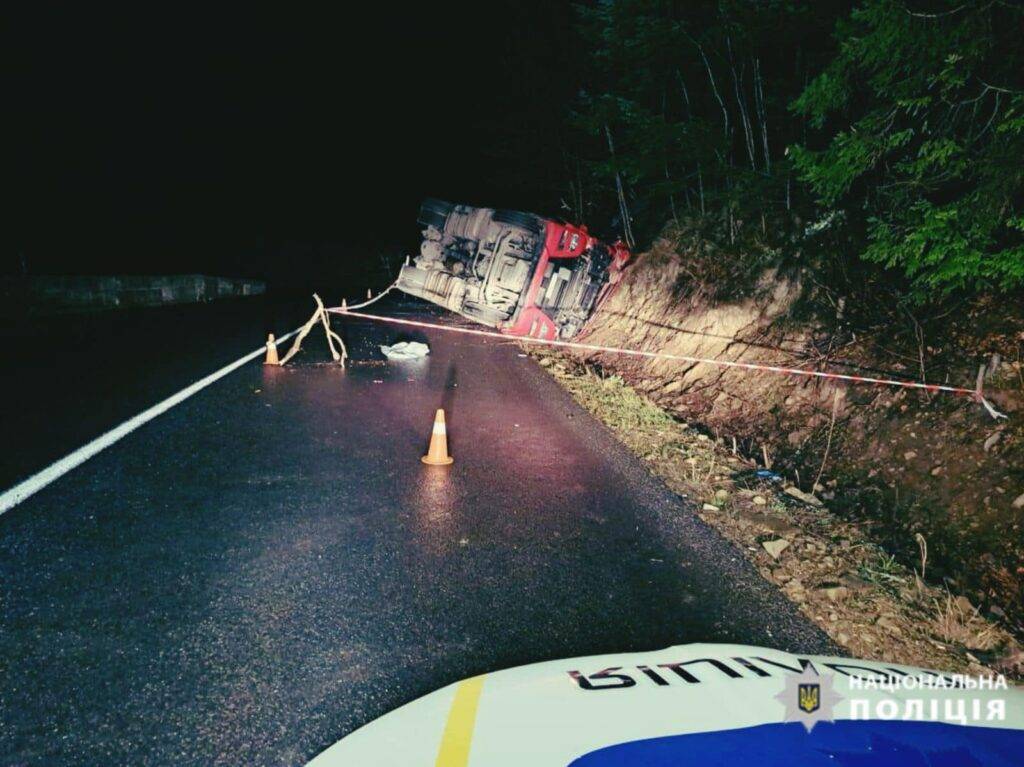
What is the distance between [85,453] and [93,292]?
1184 centimetres

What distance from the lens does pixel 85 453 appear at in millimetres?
4840

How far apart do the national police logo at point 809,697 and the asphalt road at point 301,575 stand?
1.12 meters

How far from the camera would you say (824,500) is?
5.09 meters

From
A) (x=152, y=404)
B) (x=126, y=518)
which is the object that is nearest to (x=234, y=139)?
(x=152, y=404)

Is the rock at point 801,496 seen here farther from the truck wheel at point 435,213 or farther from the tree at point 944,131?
the truck wheel at point 435,213

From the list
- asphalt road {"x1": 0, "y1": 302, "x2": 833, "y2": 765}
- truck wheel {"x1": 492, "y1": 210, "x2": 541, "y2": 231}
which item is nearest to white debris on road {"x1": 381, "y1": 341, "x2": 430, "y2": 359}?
truck wheel {"x1": 492, "y1": 210, "x2": 541, "y2": 231}

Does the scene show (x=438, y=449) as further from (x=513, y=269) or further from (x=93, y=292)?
(x=93, y=292)

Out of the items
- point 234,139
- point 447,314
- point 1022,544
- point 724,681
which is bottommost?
point 447,314

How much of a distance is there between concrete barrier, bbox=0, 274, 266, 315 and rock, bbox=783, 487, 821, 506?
1450 cm

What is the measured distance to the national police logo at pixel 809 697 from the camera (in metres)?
1.69

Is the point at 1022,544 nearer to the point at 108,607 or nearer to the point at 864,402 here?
the point at 864,402

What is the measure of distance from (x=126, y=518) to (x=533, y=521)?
9.32 ft

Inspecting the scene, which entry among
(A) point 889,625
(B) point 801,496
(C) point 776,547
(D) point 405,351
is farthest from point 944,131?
(D) point 405,351

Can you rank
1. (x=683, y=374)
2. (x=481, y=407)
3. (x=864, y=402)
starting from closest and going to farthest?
1. (x=864, y=402)
2. (x=481, y=407)
3. (x=683, y=374)
